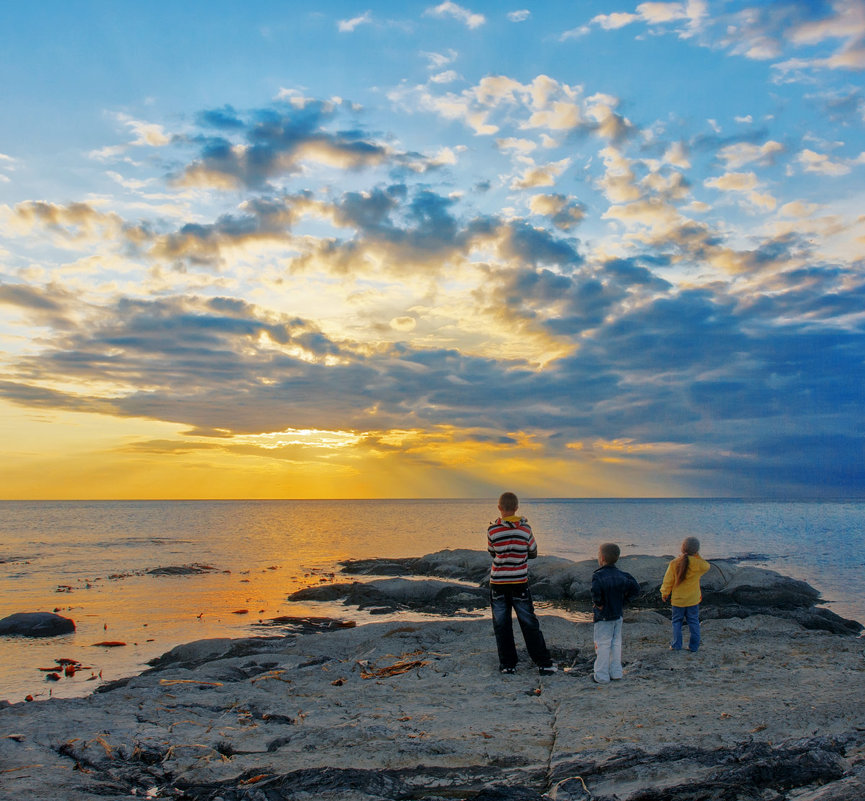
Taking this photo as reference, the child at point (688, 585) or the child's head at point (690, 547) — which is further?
the child at point (688, 585)

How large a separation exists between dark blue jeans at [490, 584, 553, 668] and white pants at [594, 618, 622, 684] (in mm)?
796

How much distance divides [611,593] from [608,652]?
2.77 ft

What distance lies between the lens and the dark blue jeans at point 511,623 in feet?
29.5

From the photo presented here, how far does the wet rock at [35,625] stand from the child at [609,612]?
52.5 feet

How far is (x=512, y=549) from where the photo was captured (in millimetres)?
8922

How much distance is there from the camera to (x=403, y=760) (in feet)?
19.3

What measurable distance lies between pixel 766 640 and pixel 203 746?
31.6 ft

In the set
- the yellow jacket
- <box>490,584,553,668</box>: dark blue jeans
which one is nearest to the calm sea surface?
<box>490,584,553,668</box>: dark blue jeans

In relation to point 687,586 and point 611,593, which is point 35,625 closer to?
point 611,593

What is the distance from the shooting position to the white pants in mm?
8602

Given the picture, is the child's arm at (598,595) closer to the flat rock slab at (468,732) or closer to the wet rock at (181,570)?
the flat rock slab at (468,732)

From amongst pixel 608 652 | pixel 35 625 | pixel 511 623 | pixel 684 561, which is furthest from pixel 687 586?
pixel 35 625

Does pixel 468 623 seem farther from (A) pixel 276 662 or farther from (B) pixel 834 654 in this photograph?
(B) pixel 834 654

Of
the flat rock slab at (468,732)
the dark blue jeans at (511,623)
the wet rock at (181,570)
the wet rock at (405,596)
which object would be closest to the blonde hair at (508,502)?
the dark blue jeans at (511,623)
